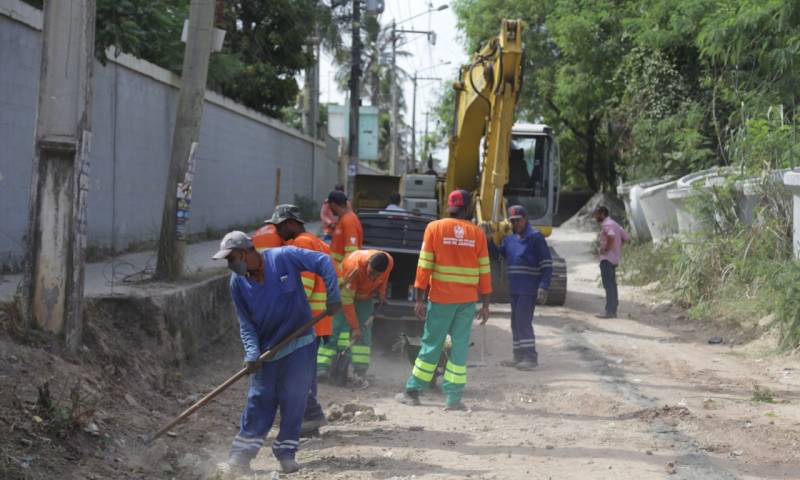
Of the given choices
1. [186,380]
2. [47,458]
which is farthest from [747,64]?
[47,458]

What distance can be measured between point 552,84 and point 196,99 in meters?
23.6

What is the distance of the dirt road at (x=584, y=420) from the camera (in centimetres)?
641

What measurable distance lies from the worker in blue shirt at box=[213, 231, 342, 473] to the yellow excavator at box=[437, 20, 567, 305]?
6.59 meters

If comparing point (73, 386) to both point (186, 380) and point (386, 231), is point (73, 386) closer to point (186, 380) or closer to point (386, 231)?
point (186, 380)

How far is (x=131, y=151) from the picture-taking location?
14.9 m

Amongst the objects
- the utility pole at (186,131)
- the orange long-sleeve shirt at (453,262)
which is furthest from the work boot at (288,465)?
the utility pole at (186,131)

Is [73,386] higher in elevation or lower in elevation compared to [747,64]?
lower

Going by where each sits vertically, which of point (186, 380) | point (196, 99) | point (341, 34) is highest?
point (341, 34)

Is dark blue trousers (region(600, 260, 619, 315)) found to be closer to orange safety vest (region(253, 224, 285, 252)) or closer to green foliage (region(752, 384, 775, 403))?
green foliage (region(752, 384, 775, 403))

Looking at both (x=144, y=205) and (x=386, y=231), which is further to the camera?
(x=144, y=205)

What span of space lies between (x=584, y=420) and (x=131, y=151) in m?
9.26

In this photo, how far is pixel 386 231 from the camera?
37.4 feet

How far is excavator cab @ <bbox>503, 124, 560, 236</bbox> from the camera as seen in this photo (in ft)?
52.6

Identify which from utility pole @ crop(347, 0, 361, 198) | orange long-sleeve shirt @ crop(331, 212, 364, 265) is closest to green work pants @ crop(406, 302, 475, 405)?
orange long-sleeve shirt @ crop(331, 212, 364, 265)
